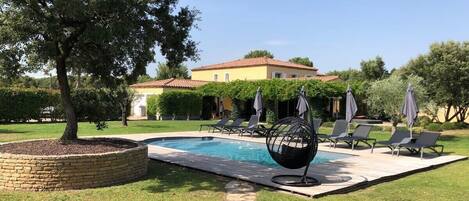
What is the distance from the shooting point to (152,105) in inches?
1547

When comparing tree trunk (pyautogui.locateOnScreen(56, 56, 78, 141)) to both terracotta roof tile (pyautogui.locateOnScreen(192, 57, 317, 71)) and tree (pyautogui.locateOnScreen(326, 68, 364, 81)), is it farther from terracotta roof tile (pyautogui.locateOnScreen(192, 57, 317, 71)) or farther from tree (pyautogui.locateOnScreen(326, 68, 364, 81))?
tree (pyautogui.locateOnScreen(326, 68, 364, 81))

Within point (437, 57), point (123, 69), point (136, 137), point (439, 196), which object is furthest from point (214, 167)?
point (437, 57)

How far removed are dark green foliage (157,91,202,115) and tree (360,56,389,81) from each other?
100ft

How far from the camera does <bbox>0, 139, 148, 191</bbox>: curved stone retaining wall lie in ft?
30.6

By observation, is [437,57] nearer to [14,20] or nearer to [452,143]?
[452,143]

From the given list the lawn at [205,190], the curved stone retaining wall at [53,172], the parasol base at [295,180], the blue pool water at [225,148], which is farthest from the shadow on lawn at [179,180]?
the blue pool water at [225,148]

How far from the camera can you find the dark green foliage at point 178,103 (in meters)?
38.3

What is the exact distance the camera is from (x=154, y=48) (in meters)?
10.7

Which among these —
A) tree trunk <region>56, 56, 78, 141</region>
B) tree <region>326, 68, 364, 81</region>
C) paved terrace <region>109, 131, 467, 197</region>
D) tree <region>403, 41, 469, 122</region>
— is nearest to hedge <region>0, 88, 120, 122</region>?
paved terrace <region>109, 131, 467, 197</region>

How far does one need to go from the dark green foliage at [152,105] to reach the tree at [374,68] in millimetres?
33588

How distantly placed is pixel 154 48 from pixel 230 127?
1338 cm

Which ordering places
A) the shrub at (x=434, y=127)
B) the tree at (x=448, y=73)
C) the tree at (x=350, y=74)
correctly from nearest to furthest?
1. the tree at (x=448, y=73)
2. the shrub at (x=434, y=127)
3. the tree at (x=350, y=74)

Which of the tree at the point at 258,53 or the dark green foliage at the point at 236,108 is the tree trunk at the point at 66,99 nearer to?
the dark green foliage at the point at 236,108

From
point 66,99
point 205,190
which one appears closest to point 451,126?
point 205,190
